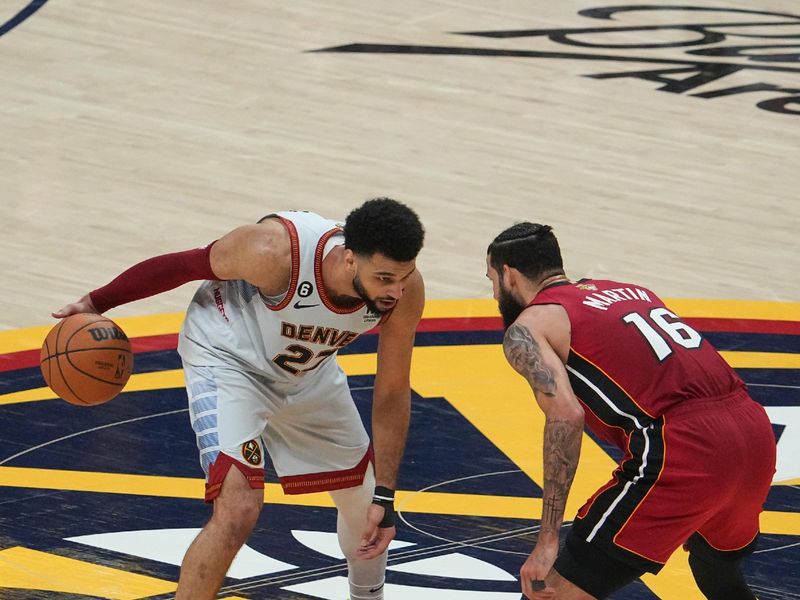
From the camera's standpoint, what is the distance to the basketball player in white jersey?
4.58m

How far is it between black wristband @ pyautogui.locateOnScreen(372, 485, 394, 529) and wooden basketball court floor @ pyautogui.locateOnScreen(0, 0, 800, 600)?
0.66 meters

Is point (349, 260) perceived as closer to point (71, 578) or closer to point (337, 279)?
point (337, 279)

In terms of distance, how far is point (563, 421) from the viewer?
4.24 meters

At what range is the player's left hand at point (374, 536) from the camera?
486 centimetres

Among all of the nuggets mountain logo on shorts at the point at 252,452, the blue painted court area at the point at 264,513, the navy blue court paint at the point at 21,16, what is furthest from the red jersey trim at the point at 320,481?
the navy blue court paint at the point at 21,16

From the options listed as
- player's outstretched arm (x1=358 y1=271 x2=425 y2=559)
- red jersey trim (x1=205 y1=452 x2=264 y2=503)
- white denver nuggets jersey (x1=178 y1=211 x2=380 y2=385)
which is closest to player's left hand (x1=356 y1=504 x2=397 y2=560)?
player's outstretched arm (x1=358 y1=271 x2=425 y2=559)

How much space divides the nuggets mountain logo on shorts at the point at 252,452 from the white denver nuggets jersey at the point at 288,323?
0.90ft

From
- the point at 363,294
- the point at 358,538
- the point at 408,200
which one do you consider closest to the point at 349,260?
the point at 363,294

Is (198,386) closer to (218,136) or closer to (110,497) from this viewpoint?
(110,497)

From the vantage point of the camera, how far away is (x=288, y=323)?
4.86 m

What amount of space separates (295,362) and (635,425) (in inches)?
45.1

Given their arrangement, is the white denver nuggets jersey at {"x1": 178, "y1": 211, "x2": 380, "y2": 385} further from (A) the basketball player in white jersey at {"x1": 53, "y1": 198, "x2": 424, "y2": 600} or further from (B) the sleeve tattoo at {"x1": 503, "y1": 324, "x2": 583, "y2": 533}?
(B) the sleeve tattoo at {"x1": 503, "y1": 324, "x2": 583, "y2": 533}

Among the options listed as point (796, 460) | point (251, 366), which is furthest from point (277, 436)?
point (796, 460)

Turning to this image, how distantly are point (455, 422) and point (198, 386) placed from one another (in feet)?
7.93
